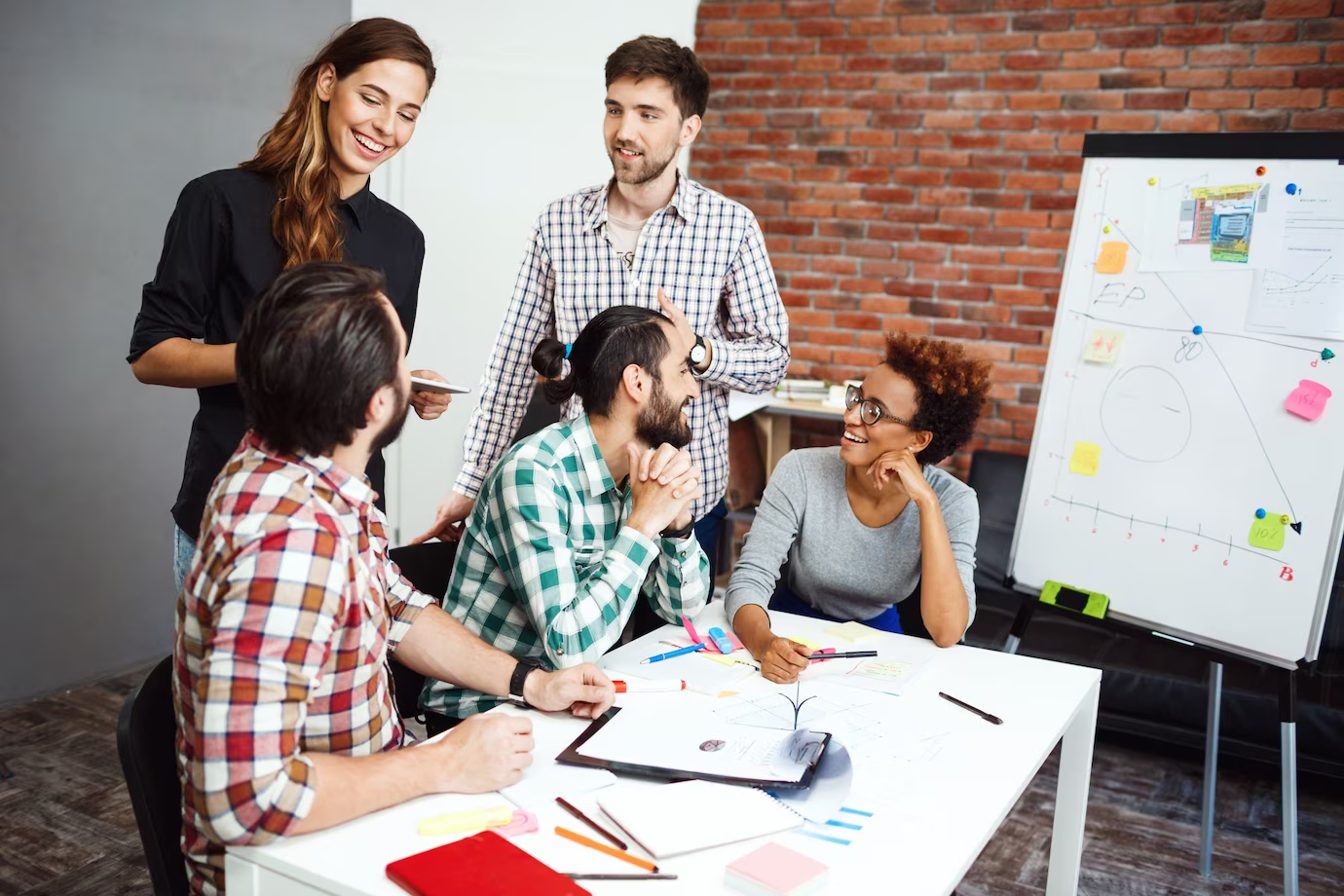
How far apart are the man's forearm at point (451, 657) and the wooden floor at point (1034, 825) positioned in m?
1.31

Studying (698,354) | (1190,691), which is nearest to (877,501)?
(698,354)

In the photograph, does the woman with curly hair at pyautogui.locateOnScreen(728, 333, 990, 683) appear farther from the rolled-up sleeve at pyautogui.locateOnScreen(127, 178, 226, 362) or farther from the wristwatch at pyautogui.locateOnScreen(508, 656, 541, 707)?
the rolled-up sleeve at pyautogui.locateOnScreen(127, 178, 226, 362)

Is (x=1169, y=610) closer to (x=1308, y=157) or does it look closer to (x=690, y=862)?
(x=1308, y=157)

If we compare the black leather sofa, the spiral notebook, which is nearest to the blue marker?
the spiral notebook

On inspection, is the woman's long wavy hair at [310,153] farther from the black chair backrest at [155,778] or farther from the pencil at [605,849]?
the pencil at [605,849]

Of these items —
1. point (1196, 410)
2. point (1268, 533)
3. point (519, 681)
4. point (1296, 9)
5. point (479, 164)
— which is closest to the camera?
point (519, 681)

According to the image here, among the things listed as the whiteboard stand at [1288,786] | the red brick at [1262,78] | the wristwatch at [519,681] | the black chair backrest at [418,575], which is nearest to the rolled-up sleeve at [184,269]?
the black chair backrest at [418,575]

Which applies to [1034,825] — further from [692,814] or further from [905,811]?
[692,814]

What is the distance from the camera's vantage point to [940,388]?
223cm

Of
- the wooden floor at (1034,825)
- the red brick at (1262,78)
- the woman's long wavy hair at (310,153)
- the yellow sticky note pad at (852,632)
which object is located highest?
the red brick at (1262,78)

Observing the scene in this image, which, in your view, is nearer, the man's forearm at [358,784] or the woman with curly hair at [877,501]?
the man's forearm at [358,784]

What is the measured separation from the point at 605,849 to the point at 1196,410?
6.03ft

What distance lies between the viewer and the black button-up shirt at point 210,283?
5.95 ft

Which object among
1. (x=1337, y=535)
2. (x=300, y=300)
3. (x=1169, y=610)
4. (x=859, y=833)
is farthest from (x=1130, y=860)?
(x=300, y=300)
